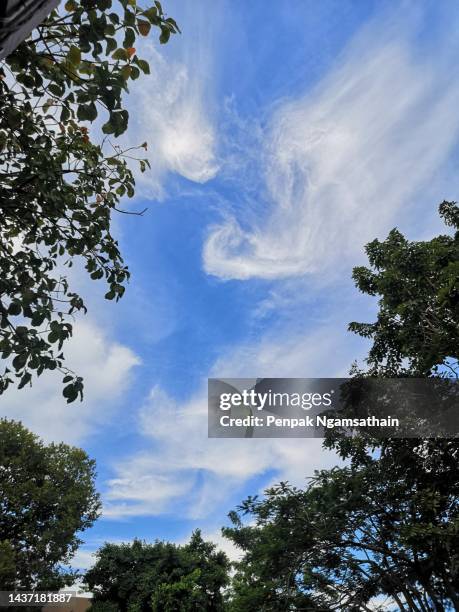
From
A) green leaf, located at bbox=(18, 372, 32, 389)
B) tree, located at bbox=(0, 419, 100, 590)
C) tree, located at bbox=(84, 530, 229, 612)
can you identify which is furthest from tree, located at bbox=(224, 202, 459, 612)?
tree, located at bbox=(0, 419, 100, 590)

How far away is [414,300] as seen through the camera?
998 centimetres

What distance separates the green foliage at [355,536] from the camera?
8984mm

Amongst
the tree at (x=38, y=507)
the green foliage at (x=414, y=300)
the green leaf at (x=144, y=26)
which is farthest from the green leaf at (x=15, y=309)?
the tree at (x=38, y=507)

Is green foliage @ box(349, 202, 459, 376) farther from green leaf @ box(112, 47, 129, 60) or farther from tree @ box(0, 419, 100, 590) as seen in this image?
tree @ box(0, 419, 100, 590)

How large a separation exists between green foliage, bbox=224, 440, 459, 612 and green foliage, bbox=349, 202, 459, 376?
204 centimetres

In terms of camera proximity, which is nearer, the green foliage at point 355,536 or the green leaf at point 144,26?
the green leaf at point 144,26

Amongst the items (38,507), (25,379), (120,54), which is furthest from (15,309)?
(38,507)

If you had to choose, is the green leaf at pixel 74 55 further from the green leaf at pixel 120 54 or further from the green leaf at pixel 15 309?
the green leaf at pixel 15 309

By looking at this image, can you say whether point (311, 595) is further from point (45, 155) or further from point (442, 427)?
point (45, 155)

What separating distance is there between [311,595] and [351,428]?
11.4ft

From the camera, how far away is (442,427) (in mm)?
9648

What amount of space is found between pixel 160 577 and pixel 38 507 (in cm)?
619

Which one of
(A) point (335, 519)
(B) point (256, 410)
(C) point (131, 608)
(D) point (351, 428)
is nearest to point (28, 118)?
(B) point (256, 410)

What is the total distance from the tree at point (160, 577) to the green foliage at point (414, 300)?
572 inches
